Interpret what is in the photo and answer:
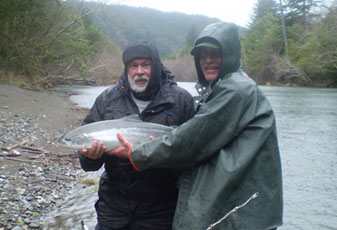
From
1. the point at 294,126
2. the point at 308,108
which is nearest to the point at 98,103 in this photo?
the point at 294,126

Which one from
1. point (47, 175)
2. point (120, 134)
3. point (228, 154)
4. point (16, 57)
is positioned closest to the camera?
A: point (228, 154)

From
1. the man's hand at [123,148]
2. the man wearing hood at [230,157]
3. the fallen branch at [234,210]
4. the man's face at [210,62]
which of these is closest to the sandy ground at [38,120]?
the man's hand at [123,148]

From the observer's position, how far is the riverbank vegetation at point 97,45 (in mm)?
23844

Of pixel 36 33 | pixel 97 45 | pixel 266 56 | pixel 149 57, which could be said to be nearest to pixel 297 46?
pixel 266 56

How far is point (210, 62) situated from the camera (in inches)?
99.8

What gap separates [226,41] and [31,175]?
5.73m

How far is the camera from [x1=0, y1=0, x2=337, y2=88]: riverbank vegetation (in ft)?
78.2

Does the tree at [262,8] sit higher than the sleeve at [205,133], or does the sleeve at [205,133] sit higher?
the tree at [262,8]

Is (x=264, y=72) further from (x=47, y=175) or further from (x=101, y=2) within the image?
(x=47, y=175)

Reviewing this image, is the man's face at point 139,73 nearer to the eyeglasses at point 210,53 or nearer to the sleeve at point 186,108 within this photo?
the sleeve at point 186,108

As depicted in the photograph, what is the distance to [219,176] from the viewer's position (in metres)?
2.11

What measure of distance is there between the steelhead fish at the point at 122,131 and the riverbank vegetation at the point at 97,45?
3.99 ft

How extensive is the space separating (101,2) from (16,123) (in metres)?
18.0

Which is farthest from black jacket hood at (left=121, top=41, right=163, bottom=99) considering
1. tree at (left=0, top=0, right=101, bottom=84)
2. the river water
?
tree at (left=0, top=0, right=101, bottom=84)
